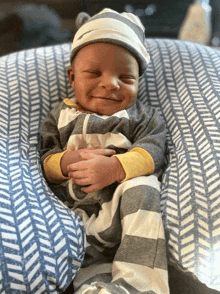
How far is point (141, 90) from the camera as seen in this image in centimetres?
109

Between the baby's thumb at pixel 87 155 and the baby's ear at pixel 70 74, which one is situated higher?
the baby's ear at pixel 70 74

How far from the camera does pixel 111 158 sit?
0.83 metres

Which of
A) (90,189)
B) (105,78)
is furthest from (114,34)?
(90,189)

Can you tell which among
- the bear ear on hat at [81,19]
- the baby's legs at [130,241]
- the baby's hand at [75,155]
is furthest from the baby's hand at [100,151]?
the bear ear on hat at [81,19]

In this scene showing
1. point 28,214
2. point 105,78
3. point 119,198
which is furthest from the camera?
point 105,78

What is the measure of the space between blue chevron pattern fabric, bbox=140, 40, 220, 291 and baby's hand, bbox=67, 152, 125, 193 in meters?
0.13

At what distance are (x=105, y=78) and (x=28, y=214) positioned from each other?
1.41ft

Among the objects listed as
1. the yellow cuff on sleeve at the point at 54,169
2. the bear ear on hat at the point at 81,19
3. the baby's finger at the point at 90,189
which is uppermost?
the bear ear on hat at the point at 81,19

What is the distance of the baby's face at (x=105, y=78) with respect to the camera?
3.02ft

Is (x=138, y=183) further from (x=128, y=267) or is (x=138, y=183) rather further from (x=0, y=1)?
(x=0, y=1)

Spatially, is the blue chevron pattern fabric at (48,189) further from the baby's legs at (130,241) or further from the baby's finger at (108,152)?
the baby's finger at (108,152)

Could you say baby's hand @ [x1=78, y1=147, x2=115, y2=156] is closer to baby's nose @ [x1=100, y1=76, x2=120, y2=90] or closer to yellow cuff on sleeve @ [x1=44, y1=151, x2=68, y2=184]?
yellow cuff on sleeve @ [x1=44, y1=151, x2=68, y2=184]

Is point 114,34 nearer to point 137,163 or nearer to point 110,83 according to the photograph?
point 110,83

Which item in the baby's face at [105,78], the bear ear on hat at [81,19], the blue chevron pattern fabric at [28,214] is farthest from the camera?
the bear ear on hat at [81,19]
